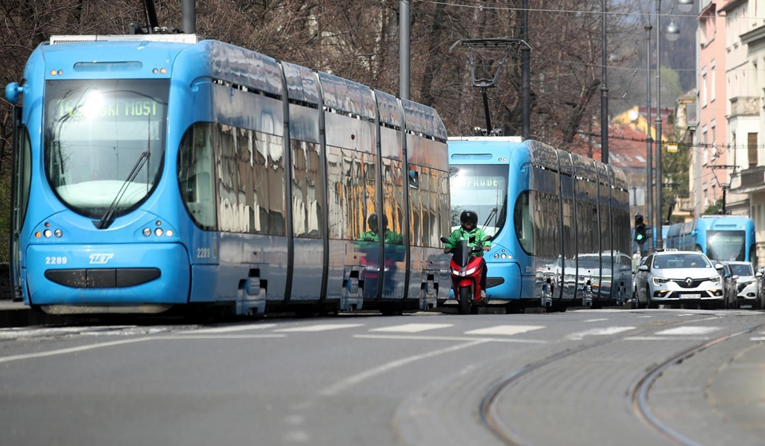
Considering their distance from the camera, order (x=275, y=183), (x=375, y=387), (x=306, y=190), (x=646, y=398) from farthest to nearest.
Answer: (x=306, y=190) < (x=275, y=183) < (x=375, y=387) < (x=646, y=398)

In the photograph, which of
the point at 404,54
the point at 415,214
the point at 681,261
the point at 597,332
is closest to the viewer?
the point at 597,332

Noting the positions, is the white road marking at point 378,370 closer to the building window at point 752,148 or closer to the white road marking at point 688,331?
the white road marking at point 688,331

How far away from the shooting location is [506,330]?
1627 cm

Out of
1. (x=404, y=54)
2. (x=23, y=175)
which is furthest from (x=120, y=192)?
(x=404, y=54)

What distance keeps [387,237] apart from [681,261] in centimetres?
2082

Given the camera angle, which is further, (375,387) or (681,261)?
(681,261)

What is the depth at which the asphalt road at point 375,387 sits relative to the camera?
8.37 m

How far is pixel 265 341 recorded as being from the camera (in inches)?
560

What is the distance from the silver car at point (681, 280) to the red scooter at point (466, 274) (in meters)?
15.8

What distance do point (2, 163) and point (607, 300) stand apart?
15741 millimetres

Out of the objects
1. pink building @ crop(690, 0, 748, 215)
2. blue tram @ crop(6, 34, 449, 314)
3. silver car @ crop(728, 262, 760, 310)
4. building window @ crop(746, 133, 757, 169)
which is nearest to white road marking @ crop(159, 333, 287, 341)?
blue tram @ crop(6, 34, 449, 314)

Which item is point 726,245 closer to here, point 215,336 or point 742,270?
point 742,270

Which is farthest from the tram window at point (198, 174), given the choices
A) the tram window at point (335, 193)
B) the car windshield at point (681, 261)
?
the car windshield at point (681, 261)

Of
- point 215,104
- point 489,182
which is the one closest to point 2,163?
point 489,182
